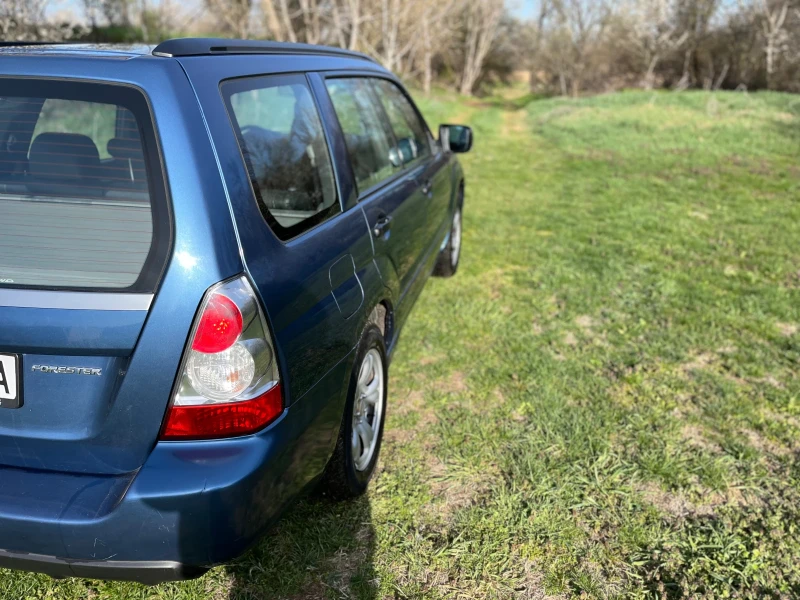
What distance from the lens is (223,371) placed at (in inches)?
66.3

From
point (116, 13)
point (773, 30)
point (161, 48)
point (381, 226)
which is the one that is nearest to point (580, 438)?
point (381, 226)

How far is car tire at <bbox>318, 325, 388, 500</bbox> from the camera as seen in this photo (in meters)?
2.38

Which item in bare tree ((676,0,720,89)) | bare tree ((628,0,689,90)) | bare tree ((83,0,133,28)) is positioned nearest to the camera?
bare tree ((83,0,133,28))

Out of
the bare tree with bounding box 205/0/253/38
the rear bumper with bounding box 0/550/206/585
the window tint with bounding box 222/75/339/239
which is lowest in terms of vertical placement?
the rear bumper with bounding box 0/550/206/585

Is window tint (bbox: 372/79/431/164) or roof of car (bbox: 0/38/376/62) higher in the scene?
roof of car (bbox: 0/38/376/62)

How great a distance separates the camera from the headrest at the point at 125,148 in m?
1.71

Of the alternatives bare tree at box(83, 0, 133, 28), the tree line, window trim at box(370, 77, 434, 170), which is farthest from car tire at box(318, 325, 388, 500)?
bare tree at box(83, 0, 133, 28)

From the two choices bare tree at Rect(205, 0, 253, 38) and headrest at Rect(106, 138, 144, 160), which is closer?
headrest at Rect(106, 138, 144, 160)

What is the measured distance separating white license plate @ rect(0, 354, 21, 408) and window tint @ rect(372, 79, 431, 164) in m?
2.47

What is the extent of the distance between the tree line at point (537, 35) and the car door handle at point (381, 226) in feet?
47.3

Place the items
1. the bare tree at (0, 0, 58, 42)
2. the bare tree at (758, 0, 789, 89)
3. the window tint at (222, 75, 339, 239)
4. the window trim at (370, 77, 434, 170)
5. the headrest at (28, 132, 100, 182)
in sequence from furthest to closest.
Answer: the bare tree at (758, 0, 789, 89) < the bare tree at (0, 0, 58, 42) < the window trim at (370, 77, 434, 170) < the window tint at (222, 75, 339, 239) < the headrest at (28, 132, 100, 182)

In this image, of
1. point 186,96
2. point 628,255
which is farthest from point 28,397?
point 628,255

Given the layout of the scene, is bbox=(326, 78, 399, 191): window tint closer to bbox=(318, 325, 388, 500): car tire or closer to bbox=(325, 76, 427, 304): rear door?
bbox=(325, 76, 427, 304): rear door

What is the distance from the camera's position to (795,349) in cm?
402
